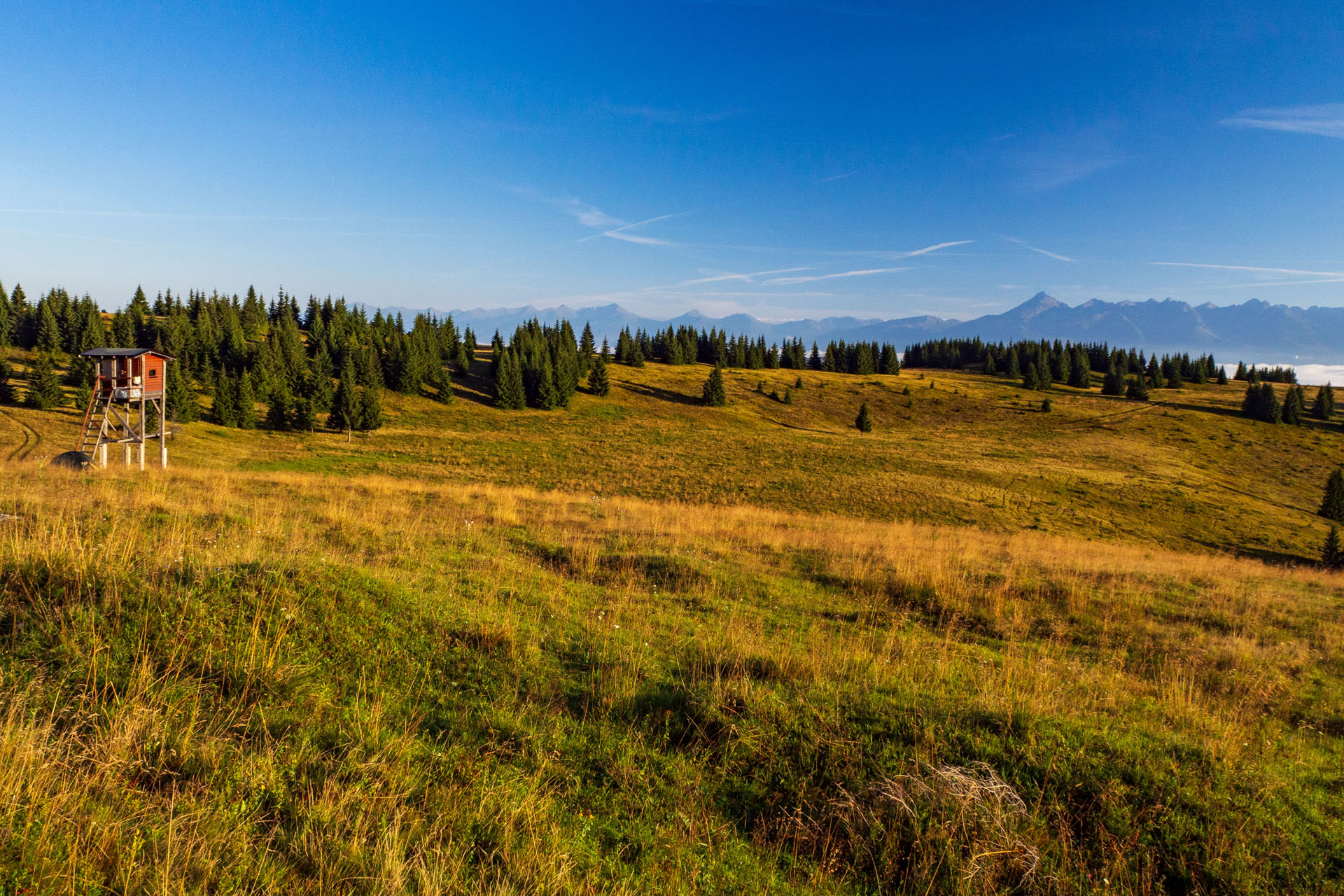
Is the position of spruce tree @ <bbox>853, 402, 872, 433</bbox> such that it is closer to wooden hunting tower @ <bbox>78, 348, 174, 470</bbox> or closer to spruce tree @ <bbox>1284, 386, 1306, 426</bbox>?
spruce tree @ <bbox>1284, 386, 1306, 426</bbox>

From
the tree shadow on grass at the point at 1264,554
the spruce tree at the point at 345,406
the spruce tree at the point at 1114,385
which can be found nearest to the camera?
the tree shadow on grass at the point at 1264,554

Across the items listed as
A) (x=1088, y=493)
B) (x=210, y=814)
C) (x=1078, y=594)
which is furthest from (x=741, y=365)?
(x=210, y=814)

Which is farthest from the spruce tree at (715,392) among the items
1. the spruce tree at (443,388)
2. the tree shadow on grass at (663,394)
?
the spruce tree at (443,388)

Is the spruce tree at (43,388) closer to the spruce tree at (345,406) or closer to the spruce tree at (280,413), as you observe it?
the spruce tree at (280,413)

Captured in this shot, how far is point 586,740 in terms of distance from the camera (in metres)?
4.35

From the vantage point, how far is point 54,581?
208 inches

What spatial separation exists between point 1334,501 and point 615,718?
67.0 metres

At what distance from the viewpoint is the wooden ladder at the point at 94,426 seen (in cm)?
2611

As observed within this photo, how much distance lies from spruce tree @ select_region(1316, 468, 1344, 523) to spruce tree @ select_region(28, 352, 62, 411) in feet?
337

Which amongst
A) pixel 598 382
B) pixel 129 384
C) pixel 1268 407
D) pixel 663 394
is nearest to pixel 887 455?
pixel 663 394

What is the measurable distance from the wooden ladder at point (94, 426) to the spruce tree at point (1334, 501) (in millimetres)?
80366

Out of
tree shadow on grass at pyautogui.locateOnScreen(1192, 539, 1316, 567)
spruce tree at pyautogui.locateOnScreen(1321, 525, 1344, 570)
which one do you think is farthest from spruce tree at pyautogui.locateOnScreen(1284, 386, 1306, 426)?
spruce tree at pyautogui.locateOnScreen(1321, 525, 1344, 570)

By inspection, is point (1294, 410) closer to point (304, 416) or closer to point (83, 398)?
point (304, 416)

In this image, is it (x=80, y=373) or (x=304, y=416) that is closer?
(x=80, y=373)
